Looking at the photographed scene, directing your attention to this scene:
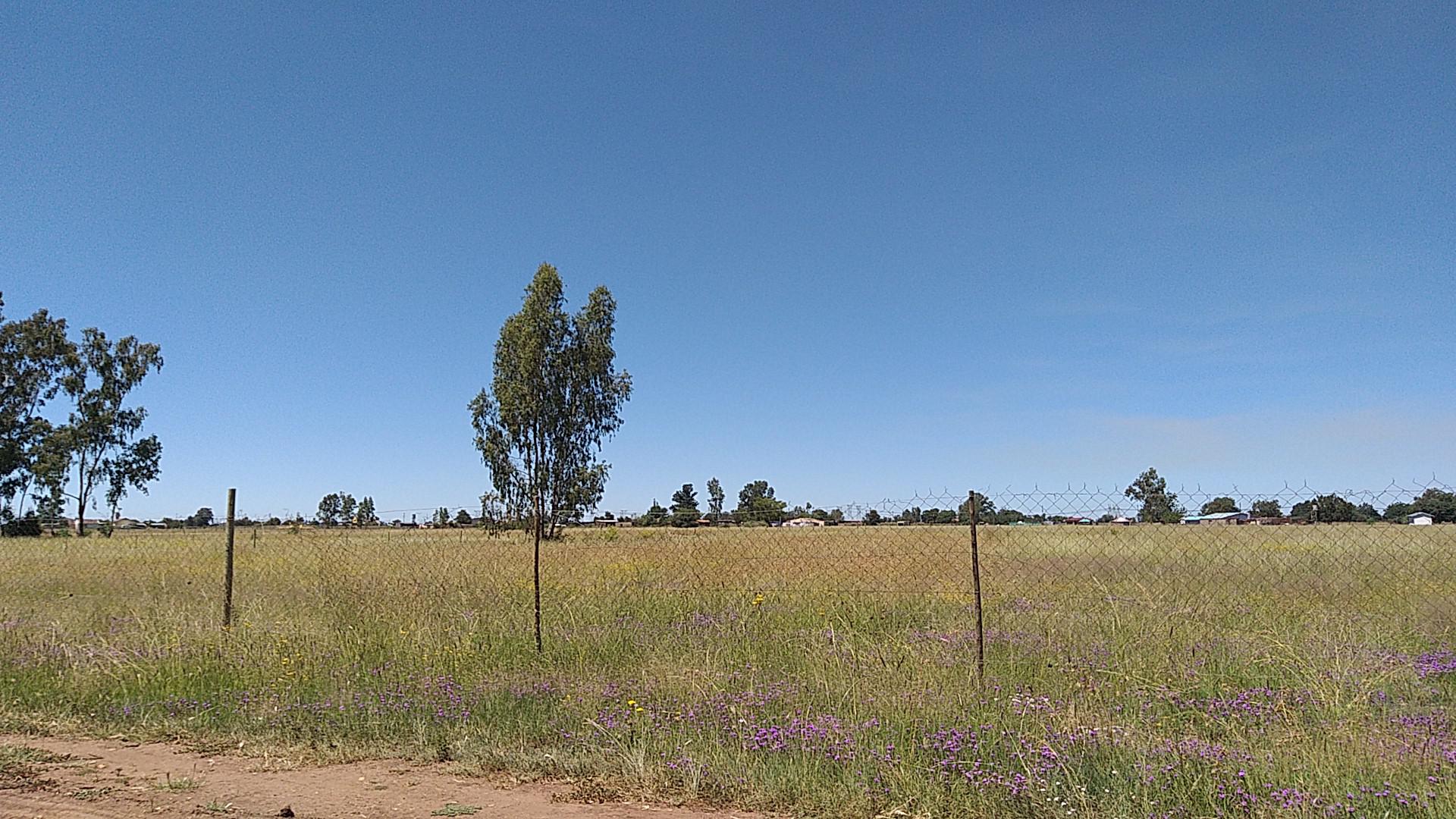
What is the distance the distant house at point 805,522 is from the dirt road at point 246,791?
4.62m

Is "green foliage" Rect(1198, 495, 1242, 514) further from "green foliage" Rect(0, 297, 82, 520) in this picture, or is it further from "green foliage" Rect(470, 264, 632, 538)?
"green foliage" Rect(0, 297, 82, 520)

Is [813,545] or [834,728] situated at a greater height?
[813,545]

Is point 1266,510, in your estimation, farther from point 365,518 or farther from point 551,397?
point 551,397

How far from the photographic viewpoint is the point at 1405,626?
8547 millimetres

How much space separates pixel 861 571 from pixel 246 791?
9.61m

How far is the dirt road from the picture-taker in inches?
190

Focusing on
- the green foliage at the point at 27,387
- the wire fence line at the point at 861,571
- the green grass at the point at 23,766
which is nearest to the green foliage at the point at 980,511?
the wire fence line at the point at 861,571

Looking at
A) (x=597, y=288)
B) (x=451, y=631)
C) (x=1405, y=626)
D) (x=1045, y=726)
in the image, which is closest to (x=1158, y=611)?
(x=1405, y=626)

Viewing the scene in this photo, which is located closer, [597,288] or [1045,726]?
[1045,726]

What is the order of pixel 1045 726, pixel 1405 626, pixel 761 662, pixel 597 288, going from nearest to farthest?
pixel 1045 726
pixel 761 662
pixel 1405 626
pixel 597 288

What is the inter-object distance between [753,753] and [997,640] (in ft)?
11.8

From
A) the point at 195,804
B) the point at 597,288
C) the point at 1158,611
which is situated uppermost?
the point at 597,288

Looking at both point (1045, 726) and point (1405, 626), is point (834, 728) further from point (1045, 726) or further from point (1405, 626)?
point (1405, 626)

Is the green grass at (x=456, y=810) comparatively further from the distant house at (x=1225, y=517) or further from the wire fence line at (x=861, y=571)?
the distant house at (x=1225, y=517)
